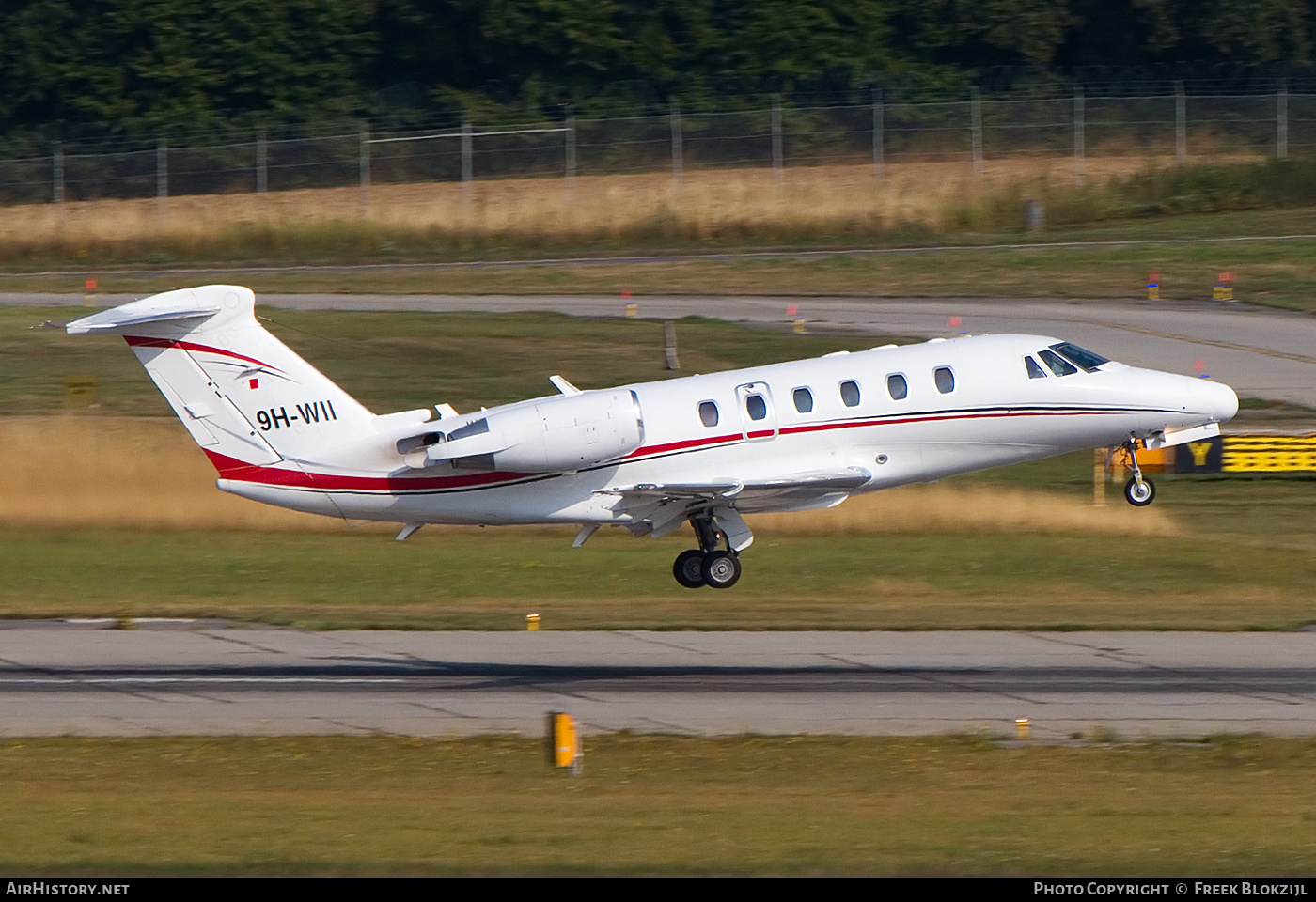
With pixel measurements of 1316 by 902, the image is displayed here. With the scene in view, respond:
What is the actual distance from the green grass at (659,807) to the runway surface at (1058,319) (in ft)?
85.4

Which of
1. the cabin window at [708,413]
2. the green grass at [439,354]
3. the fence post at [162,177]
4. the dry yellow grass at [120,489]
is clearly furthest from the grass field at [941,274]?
the cabin window at [708,413]

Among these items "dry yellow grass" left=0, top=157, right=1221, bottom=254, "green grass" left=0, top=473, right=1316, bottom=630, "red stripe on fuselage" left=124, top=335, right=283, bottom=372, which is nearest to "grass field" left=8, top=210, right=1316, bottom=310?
"dry yellow grass" left=0, top=157, right=1221, bottom=254

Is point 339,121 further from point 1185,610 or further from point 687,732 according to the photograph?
point 687,732

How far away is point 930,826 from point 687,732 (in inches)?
238

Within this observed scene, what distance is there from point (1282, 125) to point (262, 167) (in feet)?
134

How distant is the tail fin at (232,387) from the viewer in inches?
1077

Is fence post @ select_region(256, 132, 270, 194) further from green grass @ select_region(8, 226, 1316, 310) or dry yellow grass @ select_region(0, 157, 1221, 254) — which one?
green grass @ select_region(8, 226, 1316, 310)

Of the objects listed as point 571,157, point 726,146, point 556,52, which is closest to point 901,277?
point 726,146

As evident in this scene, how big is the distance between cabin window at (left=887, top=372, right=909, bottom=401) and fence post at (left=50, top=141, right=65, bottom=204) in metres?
53.4

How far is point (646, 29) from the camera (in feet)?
271

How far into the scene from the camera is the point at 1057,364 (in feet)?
94.7

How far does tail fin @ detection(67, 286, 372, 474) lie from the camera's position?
27.4 m

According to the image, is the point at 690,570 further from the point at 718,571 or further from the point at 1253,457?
the point at 1253,457
